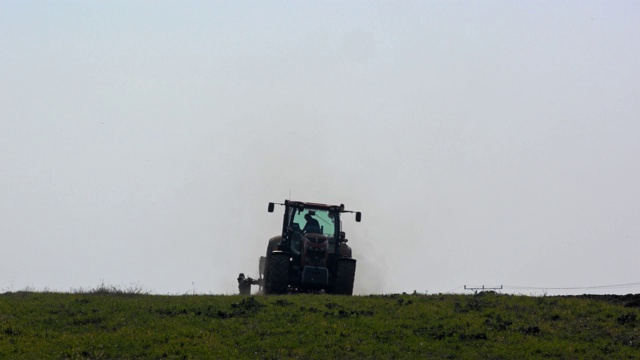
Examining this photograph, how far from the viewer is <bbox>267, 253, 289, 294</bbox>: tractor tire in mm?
29703

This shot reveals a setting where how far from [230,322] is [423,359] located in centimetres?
497

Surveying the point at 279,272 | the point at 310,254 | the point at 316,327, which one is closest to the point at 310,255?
the point at 310,254

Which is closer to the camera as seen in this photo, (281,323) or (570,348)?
(570,348)

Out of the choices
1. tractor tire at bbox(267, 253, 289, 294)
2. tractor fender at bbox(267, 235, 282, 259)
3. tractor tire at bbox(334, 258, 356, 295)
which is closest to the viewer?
tractor tire at bbox(267, 253, 289, 294)

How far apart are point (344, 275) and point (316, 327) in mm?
8408

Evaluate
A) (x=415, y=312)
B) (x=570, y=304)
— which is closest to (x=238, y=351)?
(x=415, y=312)

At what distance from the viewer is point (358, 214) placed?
3066 cm

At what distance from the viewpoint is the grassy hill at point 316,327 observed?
65.9ft

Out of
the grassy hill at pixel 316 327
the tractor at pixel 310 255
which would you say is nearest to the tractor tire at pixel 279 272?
the tractor at pixel 310 255

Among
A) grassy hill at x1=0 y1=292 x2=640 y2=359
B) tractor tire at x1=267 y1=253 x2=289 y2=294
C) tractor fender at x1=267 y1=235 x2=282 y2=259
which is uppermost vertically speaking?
tractor fender at x1=267 y1=235 x2=282 y2=259

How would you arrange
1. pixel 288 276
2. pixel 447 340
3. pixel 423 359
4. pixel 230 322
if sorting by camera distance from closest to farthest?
pixel 423 359
pixel 447 340
pixel 230 322
pixel 288 276

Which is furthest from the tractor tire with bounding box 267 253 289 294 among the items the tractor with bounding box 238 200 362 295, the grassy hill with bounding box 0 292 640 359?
the grassy hill with bounding box 0 292 640 359

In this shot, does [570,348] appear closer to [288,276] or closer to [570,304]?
[570,304]

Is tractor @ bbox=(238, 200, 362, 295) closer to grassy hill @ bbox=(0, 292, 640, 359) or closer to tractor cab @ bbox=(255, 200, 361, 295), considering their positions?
tractor cab @ bbox=(255, 200, 361, 295)
